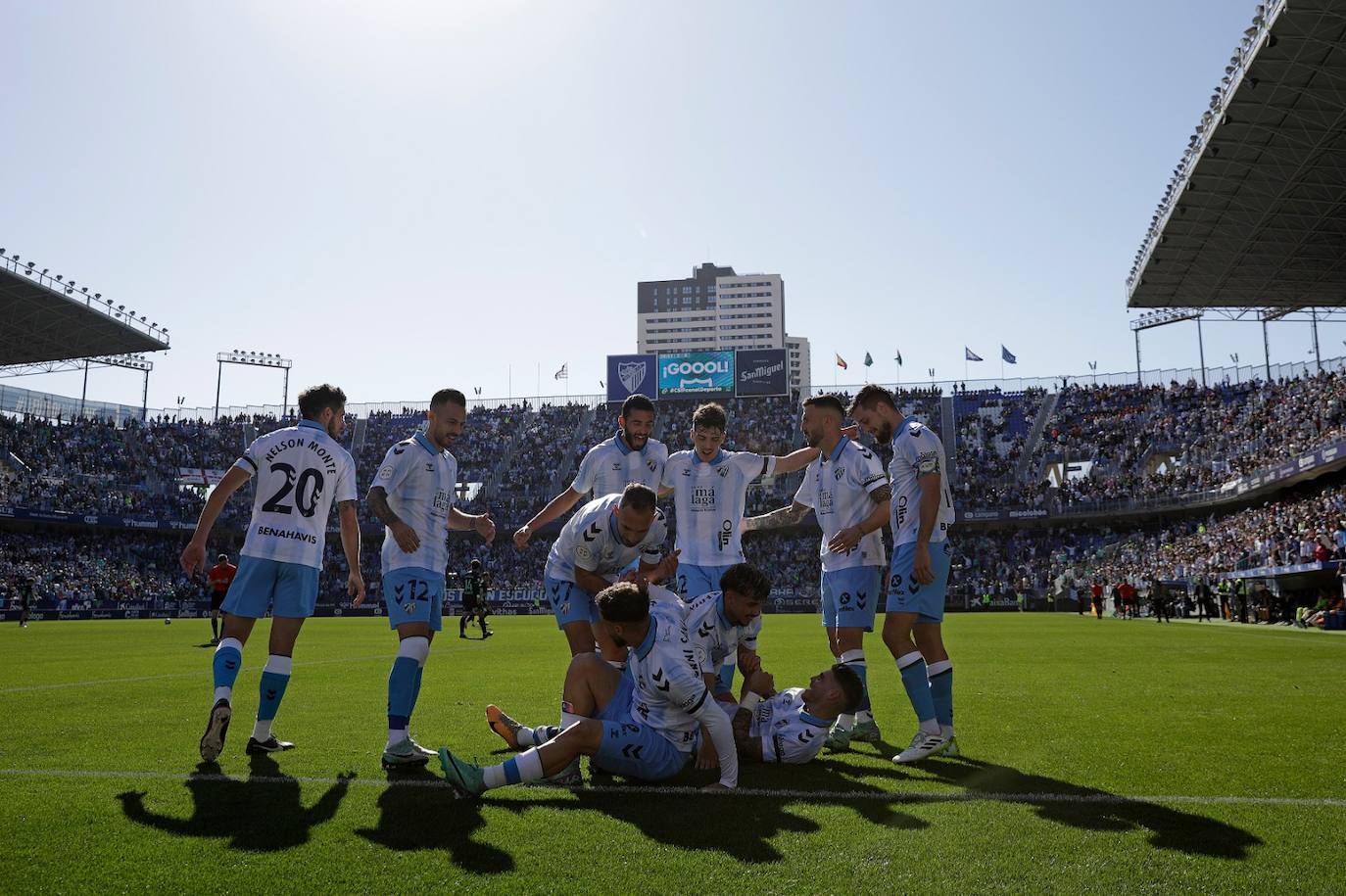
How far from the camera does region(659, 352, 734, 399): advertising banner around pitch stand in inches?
2330

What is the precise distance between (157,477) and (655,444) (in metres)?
59.5

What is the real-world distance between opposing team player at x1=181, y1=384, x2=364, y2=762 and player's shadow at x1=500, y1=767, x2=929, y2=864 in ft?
8.17

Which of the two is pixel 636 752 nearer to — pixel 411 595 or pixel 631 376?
pixel 411 595

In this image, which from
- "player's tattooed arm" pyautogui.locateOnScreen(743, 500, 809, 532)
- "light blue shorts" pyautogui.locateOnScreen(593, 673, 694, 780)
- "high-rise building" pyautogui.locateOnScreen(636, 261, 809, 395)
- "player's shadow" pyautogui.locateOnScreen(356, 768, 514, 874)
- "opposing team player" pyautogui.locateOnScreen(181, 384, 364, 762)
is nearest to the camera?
"player's shadow" pyautogui.locateOnScreen(356, 768, 514, 874)

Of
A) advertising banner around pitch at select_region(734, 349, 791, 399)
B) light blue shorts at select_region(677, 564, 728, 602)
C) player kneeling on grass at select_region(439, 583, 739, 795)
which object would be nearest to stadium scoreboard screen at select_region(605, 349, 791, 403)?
advertising banner around pitch at select_region(734, 349, 791, 399)

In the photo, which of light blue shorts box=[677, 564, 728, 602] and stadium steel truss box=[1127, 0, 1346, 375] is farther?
stadium steel truss box=[1127, 0, 1346, 375]

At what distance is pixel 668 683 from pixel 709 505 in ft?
8.38

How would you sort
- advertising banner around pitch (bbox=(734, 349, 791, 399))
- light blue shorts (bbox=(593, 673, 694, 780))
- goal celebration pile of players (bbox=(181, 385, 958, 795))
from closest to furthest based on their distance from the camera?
light blue shorts (bbox=(593, 673, 694, 780)) < goal celebration pile of players (bbox=(181, 385, 958, 795)) < advertising banner around pitch (bbox=(734, 349, 791, 399))

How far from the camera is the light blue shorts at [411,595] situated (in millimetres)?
6488

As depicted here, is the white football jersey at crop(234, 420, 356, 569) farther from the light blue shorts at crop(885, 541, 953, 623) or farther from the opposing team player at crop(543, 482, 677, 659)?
the light blue shorts at crop(885, 541, 953, 623)

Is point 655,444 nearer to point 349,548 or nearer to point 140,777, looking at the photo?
point 349,548

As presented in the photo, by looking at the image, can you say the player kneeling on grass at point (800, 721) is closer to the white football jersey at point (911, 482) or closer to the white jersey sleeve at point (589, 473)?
the white football jersey at point (911, 482)

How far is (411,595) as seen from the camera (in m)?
6.52

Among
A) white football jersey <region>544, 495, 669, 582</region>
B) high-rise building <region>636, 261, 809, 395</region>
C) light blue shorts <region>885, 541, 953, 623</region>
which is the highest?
high-rise building <region>636, 261, 809, 395</region>
